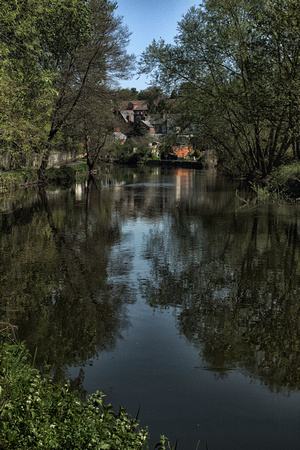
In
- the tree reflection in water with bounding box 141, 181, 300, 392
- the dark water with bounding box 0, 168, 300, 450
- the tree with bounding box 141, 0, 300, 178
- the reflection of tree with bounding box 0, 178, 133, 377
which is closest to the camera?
the dark water with bounding box 0, 168, 300, 450

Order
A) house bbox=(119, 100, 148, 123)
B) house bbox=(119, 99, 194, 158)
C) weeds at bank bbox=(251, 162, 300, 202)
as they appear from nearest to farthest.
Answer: weeds at bank bbox=(251, 162, 300, 202), house bbox=(119, 99, 194, 158), house bbox=(119, 100, 148, 123)

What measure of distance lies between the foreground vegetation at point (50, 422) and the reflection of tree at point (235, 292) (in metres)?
3.38

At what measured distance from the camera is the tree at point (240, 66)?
73.5 ft

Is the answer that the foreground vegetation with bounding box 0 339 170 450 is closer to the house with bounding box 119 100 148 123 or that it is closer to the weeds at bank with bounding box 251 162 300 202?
the weeds at bank with bounding box 251 162 300 202

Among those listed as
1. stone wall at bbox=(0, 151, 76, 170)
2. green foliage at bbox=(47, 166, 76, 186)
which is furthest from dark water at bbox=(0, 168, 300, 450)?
green foliage at bbox=(47, 166, 76, 186)

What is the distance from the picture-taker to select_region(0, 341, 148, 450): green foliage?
480 cm

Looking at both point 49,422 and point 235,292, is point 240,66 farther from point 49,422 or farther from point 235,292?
point 49,422

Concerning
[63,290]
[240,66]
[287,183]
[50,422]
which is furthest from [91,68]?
[50,422]

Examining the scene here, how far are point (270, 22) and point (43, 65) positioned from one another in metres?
20.3

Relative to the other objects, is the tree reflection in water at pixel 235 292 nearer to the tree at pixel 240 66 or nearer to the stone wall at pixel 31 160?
the tree at pixel 240 66

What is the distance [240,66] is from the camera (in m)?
30.1

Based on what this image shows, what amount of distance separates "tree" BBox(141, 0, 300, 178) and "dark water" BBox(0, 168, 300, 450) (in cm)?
761

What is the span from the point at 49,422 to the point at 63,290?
287 inches

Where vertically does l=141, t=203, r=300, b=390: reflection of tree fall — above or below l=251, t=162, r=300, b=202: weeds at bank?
below
